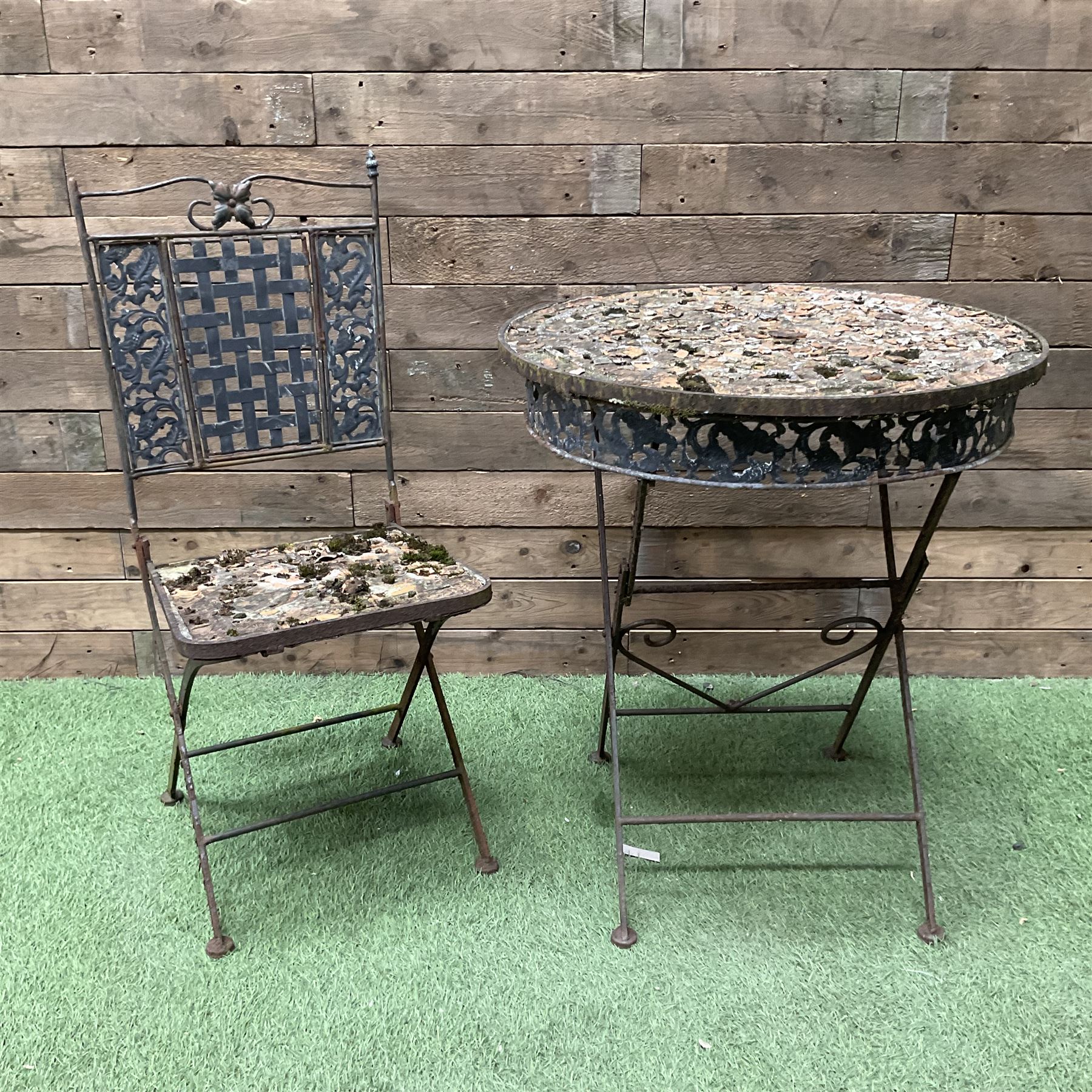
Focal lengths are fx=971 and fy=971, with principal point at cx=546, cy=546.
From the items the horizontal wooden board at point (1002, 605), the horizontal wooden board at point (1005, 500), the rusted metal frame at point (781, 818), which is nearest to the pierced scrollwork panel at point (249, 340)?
the rusted metal frame at point (781, 818)

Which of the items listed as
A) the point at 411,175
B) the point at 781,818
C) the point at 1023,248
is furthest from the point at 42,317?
the point at 1023,248

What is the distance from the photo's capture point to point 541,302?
8.08ft

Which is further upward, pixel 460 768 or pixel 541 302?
pixel 541 302

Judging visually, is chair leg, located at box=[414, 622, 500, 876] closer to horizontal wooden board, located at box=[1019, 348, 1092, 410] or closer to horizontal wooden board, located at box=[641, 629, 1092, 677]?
horizontal wooden board, located at box=[641, 629, 1092, 677]

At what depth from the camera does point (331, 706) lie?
2.70 m

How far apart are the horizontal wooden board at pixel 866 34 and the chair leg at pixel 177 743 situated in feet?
5.63

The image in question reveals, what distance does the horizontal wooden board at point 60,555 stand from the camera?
2.68 meters

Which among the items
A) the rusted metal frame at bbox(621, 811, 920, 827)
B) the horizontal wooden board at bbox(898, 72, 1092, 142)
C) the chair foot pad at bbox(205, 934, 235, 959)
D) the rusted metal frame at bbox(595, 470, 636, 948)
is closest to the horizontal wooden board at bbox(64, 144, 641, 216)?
the horizontal wooden board at bbox(898, 72, 1092, 142)

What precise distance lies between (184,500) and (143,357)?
715 millimetres

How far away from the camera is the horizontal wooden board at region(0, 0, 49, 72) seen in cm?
222

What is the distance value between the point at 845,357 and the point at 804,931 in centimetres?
114

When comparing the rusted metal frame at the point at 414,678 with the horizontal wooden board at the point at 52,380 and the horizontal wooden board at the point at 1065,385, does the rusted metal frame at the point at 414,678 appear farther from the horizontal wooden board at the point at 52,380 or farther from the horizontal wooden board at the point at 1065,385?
the horizontal wooden board at the point at 1065,385

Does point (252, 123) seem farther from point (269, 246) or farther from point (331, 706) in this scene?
point (331, 706)

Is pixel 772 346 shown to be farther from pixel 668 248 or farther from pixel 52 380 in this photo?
pixel 52 380
